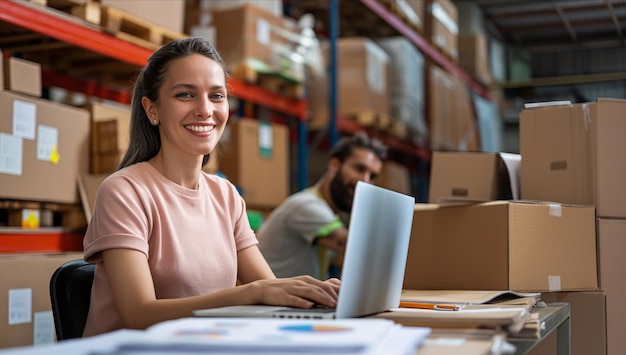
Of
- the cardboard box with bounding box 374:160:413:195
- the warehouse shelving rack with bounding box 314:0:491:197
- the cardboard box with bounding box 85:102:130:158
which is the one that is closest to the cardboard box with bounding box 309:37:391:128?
the warehouse shelving rack with bounding box 314:0:491:197

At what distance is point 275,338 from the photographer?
1.18 meters

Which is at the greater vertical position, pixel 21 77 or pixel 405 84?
pixel 405 84

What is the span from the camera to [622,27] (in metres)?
12.5

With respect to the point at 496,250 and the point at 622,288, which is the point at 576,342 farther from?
the point at 496,250

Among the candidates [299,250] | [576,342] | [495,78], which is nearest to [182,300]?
[576,342]

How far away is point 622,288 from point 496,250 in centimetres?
62

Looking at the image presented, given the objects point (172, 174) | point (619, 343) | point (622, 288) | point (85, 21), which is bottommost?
point (619, 343)

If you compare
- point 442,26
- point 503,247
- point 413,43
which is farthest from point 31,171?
point 442,26

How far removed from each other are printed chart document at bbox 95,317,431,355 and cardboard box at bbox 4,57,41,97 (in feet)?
8.24

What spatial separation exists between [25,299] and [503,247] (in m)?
2.05

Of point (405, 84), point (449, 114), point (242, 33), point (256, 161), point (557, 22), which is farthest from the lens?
point (557, 22)

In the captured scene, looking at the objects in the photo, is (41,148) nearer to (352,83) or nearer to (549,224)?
(549,224)

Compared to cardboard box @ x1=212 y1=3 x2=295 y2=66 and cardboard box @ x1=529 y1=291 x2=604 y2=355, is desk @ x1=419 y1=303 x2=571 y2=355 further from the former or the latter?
cardboard box @ x1=212 y1=3 x2=295 y2=66

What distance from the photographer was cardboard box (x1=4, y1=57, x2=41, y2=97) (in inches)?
139
